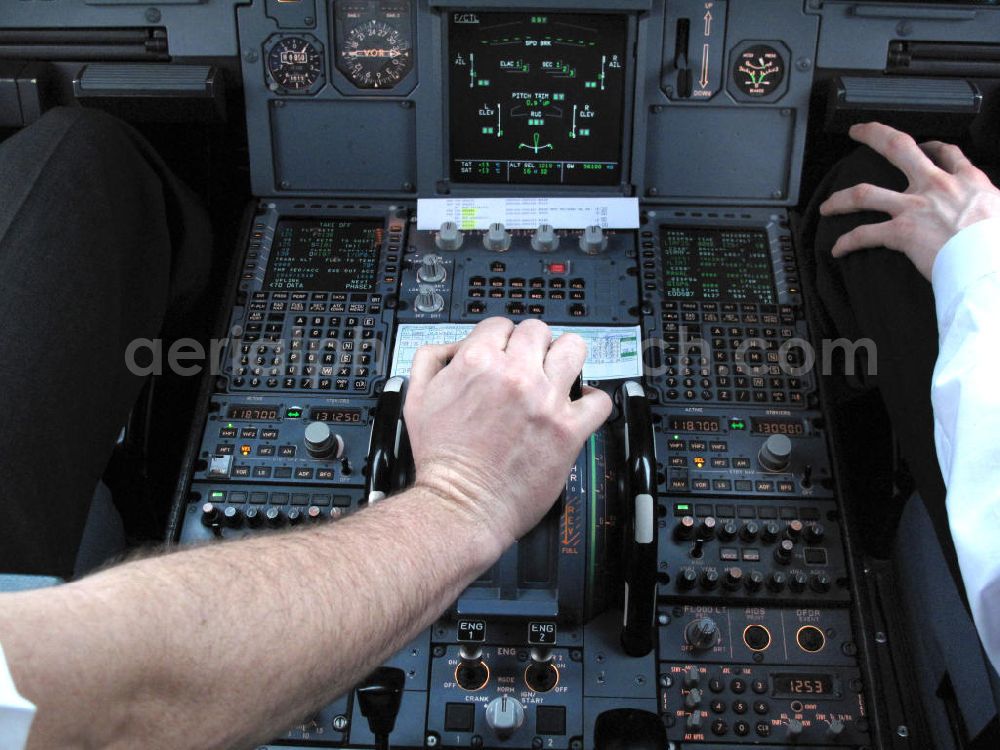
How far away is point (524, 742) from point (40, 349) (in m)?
1.11

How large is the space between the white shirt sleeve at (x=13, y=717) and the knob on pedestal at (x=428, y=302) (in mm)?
1582

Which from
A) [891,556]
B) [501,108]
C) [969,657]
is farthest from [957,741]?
[501,108]

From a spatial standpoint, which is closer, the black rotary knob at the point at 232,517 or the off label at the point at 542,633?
the off label at the point at 542,633

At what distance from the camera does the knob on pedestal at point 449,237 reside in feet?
7.71

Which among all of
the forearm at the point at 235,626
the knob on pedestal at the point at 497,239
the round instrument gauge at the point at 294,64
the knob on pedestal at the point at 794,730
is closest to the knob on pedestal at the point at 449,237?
the knob on pedestal at the point at 497,239

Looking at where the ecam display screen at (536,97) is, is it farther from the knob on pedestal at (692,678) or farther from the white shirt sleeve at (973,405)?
the knob on pedestal at (692,678)

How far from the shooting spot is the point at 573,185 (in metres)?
2.48

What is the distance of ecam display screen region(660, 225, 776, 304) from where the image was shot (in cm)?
227

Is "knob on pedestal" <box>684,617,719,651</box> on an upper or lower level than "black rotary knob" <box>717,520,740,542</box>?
lower

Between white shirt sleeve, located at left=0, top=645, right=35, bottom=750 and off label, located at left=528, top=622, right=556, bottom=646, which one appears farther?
off label, located at left=528, top=622, right=556, bottom=646

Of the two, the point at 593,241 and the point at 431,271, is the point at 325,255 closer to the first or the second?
the point at 431,271

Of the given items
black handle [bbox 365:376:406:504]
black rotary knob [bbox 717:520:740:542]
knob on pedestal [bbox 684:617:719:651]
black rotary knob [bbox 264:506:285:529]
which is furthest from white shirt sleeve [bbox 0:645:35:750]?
black rotary knob [bbox 717:520:740:542]

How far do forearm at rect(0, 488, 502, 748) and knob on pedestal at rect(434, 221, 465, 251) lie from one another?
1180 mm

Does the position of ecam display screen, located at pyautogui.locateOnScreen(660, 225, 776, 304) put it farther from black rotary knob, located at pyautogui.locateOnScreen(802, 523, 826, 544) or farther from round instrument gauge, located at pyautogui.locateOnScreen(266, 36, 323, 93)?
round instrument gauge, located at pyautogui.locateOnScreen(266, 36, 323, 93)
